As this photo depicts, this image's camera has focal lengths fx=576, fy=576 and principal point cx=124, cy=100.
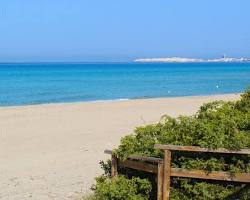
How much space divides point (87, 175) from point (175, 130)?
14.2 feet

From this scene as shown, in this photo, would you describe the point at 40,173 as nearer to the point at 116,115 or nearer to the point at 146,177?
the point at 146,177

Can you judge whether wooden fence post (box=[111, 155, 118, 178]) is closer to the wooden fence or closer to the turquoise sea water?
the wooden fence

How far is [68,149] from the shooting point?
14.1 m

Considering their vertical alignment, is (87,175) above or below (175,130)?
below

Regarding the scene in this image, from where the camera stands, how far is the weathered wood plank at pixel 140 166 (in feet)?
21.6

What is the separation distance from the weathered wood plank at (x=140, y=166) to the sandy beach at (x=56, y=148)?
2426 millimetres

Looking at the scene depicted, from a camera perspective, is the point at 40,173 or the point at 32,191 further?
the point at 40,173

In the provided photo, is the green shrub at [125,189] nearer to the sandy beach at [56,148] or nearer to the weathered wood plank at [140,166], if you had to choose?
the weathered wood plank at [140,166]

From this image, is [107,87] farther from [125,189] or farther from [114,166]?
[125,189]

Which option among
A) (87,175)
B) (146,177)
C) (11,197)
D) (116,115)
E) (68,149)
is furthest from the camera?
(116,115)

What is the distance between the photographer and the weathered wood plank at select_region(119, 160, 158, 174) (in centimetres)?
658

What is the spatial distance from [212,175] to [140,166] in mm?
896

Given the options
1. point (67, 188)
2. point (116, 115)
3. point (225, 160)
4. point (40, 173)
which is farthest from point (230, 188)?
point (116, 115)

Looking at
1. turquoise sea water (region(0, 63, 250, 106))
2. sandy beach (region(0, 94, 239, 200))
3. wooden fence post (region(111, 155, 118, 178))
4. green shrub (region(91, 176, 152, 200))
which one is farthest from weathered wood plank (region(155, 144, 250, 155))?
turquoise sea water (region(0, 63, 250, 106))
